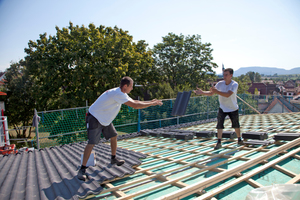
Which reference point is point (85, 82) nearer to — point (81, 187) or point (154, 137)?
point (154, 137)

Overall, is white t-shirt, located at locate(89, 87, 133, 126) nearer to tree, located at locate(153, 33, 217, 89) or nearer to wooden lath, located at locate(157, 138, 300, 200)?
wooden lath, located at locate(157, 138, 300, 200)

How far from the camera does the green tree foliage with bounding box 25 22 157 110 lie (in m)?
15.4

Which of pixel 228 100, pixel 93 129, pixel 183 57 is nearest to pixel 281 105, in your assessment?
pixel 183 57

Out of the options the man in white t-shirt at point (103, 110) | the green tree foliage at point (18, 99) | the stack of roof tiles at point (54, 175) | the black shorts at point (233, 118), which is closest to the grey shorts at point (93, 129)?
the man in white t-shirt at point (103, 110)

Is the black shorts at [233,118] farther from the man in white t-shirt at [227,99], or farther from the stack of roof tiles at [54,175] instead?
the stack of roof tiles at [54,175]

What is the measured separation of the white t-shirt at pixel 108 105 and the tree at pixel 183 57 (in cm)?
2178

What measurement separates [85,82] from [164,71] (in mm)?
11852

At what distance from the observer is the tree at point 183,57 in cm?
2484

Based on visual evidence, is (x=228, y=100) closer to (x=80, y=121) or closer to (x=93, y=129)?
(x=93, y=129)

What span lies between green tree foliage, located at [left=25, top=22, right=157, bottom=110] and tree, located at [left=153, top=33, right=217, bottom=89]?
892cm

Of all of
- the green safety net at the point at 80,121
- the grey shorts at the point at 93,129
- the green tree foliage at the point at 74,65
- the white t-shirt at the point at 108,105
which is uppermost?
the green tree foliage at the point at 74,65

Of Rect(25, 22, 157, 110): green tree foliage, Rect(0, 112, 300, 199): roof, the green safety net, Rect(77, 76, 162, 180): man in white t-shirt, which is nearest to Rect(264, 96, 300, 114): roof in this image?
the green safety net

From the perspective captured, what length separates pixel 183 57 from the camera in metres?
25.1

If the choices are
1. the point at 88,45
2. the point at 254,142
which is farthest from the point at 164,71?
the point at 254,142
